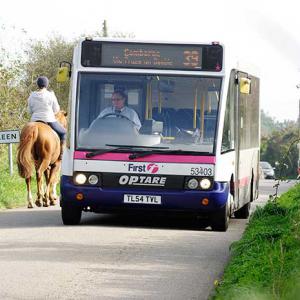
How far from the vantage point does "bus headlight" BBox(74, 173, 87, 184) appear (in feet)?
52.9

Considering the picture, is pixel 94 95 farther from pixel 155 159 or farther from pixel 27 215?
pixel 27 215

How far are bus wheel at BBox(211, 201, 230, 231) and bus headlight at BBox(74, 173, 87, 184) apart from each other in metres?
1.92

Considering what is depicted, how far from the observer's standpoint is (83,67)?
16422 mm

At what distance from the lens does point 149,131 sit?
16.1m

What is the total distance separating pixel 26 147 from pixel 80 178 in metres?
3.93

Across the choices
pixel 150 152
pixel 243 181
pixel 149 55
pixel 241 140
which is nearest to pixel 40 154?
pixel 243 181

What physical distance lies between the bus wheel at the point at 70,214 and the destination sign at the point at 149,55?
2.08 m

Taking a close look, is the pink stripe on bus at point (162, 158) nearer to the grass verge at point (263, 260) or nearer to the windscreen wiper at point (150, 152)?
the windscreen wiper at point (150, 152)

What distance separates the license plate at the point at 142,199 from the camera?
15.9 meters

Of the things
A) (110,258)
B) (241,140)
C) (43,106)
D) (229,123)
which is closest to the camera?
(110,258)

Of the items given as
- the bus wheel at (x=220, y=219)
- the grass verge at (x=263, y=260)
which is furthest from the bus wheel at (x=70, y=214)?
the grass verge at (x=263, y=260)

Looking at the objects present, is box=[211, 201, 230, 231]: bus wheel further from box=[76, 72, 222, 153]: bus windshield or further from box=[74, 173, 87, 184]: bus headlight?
box=[74, 173, 87, 184]: bus headlight

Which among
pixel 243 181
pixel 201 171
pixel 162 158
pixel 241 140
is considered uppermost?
pixel 241 140

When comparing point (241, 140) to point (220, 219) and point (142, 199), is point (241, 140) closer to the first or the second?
point (220, 219)
